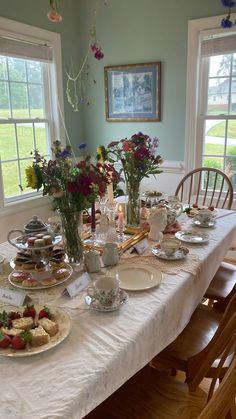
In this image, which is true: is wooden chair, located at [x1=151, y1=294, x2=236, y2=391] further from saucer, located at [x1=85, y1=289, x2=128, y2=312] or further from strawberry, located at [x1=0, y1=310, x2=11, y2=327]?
strawberry, located at [x1=0, y1=310, x2=11, y2=327]

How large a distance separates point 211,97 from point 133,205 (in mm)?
1737

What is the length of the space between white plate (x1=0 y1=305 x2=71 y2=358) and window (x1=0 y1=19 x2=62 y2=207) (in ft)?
6.77

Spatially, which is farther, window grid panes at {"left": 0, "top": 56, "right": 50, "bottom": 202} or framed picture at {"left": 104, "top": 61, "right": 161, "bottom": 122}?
framed picture at {"left": 104, "top": 61, "right": 161, "bottom": 122}

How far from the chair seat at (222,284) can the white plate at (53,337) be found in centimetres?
100

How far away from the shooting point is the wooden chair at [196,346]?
109 centimetres

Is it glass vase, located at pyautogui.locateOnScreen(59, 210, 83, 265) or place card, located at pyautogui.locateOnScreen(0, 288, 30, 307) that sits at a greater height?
glass vase, located at pyautogui.locateOnScreen(59, 210, 83, 265)

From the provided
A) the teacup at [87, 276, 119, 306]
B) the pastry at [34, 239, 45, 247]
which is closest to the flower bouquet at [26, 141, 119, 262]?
the pastry at [34, 239, 45, 247]

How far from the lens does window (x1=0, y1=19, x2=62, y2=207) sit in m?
2.89

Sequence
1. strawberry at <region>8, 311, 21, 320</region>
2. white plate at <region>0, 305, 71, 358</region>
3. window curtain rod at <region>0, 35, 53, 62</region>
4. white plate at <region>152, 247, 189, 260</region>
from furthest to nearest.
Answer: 1. window curtain rod at <region>0, 35, 53, 62</region>
2. white plate at <region>152, 247, 189, 260</region>
3. strawberry at <region>8, 311, 21, 320</region>
4. white plate at <region>0, 305, 71, 358</region>

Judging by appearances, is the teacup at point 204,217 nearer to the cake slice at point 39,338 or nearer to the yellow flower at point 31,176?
the yellow flower at point 31,176

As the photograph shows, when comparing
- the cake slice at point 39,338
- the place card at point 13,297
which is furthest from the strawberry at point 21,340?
the place card at point 13,297

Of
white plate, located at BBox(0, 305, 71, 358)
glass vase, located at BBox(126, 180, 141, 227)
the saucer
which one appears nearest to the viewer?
white plate, located at BBox(0, 305, 71, 358)

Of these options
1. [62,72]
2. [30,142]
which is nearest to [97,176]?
[30,142]

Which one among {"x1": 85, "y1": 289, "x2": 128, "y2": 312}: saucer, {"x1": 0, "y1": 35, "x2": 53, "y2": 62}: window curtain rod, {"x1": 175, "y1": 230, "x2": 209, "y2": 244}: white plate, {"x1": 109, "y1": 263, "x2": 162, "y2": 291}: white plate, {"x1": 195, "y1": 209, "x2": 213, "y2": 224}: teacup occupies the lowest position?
{"x1": 109, "y1": 263, "x2": 162, "y2": 291}: white plate
